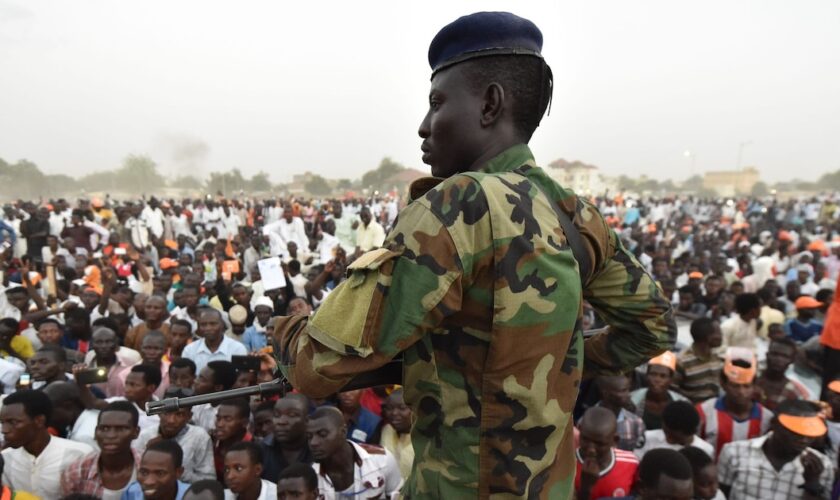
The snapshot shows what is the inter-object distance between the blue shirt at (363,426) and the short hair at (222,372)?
3.43 feet

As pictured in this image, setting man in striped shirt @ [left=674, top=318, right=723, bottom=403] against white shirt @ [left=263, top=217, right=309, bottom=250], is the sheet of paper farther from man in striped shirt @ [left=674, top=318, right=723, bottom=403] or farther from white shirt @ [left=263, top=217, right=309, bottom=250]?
white shirt @ [left=263, top=217, right=309, bottom=250]

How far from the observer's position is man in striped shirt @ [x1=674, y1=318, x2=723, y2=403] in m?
4.34

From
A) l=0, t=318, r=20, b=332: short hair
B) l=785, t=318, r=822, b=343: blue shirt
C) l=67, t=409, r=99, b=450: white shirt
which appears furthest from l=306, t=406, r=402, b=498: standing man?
l=785, t=318, r=822, b=343: blue shirt

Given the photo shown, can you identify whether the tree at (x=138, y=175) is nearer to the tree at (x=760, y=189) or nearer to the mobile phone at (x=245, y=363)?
the mobile phone at (x=245, y=363)

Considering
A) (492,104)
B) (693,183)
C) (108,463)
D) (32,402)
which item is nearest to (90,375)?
(32,402)

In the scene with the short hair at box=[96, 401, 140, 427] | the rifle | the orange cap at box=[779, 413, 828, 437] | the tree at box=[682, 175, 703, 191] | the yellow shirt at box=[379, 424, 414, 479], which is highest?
the rifle

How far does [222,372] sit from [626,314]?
3405 mm

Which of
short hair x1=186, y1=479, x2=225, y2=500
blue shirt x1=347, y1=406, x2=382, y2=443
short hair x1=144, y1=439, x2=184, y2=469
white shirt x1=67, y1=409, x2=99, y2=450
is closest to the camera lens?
short hair x1=186, y1=479, x2=225, y2=500

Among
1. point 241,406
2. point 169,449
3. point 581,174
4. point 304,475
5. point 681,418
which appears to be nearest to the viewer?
point 304,475

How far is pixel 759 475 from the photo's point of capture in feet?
9.78

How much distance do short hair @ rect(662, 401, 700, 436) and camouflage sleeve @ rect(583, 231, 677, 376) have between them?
7.40 ft

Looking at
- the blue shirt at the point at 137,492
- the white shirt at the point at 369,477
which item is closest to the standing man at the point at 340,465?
the white shirt at the point at 369,477

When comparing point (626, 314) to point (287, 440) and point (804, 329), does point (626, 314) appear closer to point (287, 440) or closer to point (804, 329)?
point (287, 440)

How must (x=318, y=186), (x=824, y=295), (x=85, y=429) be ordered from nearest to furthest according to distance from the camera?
(x=85, y=429) < (x=824, y=295) < (x=318, y=186)
